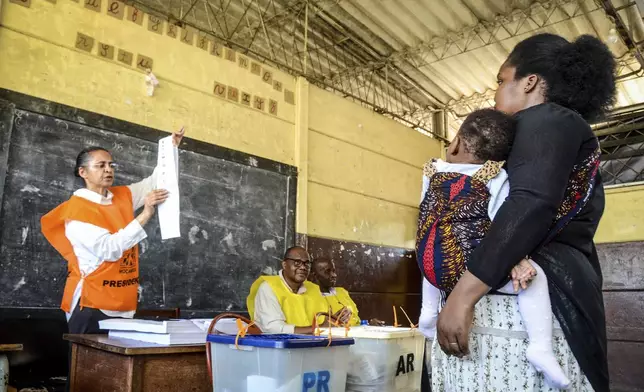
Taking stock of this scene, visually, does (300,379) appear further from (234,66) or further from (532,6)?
(532,6)

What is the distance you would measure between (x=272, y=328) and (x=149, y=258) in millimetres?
1106

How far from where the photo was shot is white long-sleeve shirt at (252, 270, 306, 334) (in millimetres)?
3510

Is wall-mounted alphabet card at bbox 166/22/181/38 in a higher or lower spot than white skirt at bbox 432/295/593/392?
higher

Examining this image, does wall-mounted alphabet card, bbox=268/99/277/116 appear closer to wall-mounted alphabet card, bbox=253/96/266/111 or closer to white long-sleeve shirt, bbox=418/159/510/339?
wall-mounted alphabet card, bbox=253/96/266/111

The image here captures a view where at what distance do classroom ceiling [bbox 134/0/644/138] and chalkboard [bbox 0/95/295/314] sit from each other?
1558 mm

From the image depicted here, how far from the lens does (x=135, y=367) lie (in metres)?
1.64

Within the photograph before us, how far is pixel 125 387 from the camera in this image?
1647 millimetres

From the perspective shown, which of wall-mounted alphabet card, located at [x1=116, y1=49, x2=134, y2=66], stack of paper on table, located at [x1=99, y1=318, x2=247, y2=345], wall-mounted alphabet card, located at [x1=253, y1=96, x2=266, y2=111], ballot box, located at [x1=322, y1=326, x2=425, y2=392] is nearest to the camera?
stack of paper on table, located at [x1=99, y1=318, x2=247, y2=345]

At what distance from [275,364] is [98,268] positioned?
4.65ft

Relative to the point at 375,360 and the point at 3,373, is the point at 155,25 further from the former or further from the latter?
Answer: the point at 375,360

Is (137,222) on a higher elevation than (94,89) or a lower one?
lower

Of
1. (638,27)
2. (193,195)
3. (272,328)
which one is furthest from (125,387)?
(638,27)

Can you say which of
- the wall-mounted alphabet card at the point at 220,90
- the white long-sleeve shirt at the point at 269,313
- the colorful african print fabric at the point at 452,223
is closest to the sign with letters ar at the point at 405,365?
the white long-sleeve shirt at the point at 269,313

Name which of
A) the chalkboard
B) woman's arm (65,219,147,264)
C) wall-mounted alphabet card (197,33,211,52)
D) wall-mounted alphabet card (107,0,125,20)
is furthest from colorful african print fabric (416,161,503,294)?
wall-mounted alphabet card (197,33,211,52)
